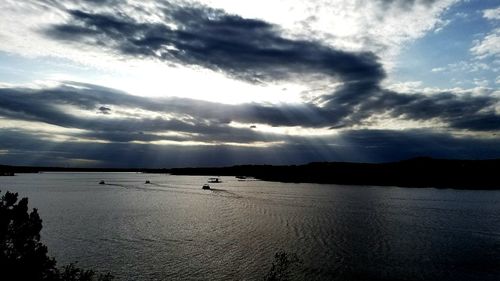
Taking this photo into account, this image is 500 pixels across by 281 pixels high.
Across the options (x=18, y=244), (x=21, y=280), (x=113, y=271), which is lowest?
(x=113, y=271)

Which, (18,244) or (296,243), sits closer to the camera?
(18,244)

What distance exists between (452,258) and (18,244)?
52733 mm

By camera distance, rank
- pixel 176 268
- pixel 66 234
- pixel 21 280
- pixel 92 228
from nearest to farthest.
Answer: pixel 21 280, pixel 176 268, pixel 66 234, pixel 92 228

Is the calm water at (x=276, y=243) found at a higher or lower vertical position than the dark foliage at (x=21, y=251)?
lower

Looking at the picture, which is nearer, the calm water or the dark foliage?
the dark foliage

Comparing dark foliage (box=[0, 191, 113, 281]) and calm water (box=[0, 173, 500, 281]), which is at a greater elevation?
dark foliage (box=[0, 191, 113, 281])

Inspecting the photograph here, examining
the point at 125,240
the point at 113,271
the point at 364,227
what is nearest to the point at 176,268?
the point at 113,271

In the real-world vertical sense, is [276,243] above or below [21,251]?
below

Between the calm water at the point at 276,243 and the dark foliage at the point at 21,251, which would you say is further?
the calm water at the point at 276,243

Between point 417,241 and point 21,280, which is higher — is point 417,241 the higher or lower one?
the lower one

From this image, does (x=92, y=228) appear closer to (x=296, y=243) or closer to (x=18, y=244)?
(x=296, y=243)

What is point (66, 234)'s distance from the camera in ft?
229

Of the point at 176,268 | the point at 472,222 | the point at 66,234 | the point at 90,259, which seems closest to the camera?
the point at 176,268

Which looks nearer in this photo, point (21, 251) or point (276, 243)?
point (21, 251)
